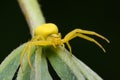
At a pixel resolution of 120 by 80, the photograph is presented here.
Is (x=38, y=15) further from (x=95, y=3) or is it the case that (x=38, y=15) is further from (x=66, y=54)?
(x=95, y=3)

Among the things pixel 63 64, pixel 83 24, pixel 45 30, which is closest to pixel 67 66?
pixel 63 64

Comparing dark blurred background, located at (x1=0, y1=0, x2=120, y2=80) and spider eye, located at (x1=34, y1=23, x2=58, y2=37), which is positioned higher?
spider eye, located at (x1=34, y1=23, x2=58, y2=37)

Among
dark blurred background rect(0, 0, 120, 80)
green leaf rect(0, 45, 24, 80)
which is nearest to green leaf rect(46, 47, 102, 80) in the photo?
Result: green leaf rect(0, 45, 24, 80)

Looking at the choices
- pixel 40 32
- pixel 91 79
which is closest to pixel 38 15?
pixel 40 32

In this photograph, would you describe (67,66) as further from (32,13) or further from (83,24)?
(83,24)

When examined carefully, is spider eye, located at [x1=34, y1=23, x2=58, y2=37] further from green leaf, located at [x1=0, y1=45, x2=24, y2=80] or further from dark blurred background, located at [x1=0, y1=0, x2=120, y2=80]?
dark blurred background, located at [x1=0, y1=0, x2=120, y2=80]

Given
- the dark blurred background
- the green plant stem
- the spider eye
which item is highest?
the green plant stem

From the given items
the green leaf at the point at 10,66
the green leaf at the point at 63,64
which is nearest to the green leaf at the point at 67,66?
the green leaf at the point at 63,64

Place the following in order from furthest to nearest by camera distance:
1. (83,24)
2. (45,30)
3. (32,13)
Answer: (83,24) < (32,13) < (45,30)
